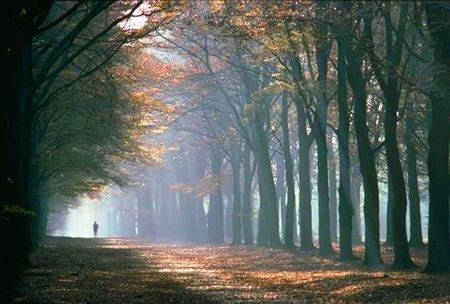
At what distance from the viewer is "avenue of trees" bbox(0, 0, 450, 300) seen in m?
24.1

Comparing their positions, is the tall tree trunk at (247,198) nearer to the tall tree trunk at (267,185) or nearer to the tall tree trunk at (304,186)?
the tall tree trunk at (267,185)

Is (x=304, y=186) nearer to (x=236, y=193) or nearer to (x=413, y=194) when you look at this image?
(x=413, y=194)

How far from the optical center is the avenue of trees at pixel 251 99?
24.1 m

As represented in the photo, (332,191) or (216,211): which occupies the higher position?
(332,191)

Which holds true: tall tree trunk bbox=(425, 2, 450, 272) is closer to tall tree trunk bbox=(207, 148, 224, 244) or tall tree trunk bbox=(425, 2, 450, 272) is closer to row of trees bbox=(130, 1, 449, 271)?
row of trees bbox=(130, 1, 449, 271)

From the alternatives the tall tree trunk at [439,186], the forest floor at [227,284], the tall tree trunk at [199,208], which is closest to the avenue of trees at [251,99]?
the tall tree trunk at [439,186]

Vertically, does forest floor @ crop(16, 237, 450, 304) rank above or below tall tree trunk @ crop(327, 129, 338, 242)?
below

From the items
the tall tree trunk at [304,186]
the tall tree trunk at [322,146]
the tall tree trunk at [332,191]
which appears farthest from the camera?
the tall tree trunk at [332,191]

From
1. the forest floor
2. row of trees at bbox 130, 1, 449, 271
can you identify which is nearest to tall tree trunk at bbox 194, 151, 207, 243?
row of trees at bbox 130, 1, 449, 271

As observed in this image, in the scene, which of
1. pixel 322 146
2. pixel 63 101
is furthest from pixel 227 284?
pixel 63 101

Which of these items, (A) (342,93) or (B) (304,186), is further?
(B) (304,186)

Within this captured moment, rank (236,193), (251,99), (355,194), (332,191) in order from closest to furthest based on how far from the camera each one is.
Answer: (251,99)
(332,191)
(236,193)
(355,194)

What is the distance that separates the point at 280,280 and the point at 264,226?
3217cm

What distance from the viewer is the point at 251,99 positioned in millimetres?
49250
